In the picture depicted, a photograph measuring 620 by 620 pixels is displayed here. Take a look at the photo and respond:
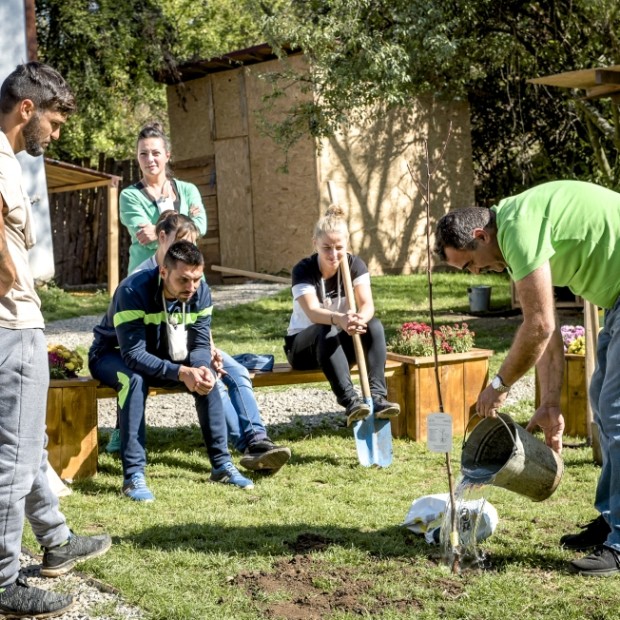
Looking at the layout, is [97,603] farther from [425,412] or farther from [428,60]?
[428,60]

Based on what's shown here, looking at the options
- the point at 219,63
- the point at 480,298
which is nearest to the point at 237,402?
the point at 480,298

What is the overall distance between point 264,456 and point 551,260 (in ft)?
7.34

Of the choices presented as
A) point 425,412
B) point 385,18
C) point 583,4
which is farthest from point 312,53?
point 425,412

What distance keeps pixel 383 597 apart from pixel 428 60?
36.0 feet

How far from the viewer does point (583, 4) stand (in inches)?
466

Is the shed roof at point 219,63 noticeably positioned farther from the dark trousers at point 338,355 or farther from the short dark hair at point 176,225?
the short dark hair at point 176,225

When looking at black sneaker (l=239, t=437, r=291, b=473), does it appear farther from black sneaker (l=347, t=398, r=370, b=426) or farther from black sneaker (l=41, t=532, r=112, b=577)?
black sneaker (l=41, t=532, r=112, b=577)

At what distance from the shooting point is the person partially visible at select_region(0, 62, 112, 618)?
3078mm

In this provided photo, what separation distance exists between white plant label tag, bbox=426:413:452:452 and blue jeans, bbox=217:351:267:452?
1.81 metres

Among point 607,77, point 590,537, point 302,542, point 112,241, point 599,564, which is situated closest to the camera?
point 599,564

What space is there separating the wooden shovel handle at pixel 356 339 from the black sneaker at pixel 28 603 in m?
2.71

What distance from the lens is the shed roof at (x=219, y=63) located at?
15.9 m

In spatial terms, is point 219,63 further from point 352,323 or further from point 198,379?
point 198,379

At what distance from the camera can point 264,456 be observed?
17.1 ft
